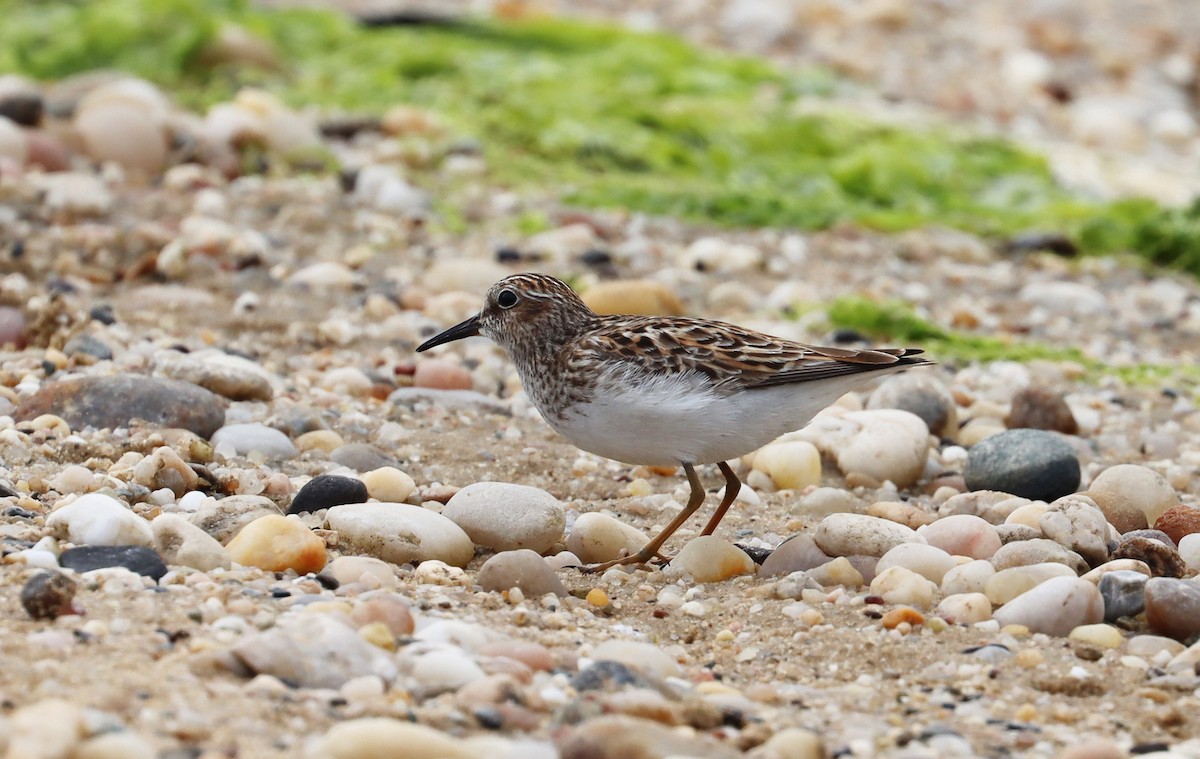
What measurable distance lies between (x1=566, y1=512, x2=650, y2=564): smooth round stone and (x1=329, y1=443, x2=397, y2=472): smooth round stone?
101cm

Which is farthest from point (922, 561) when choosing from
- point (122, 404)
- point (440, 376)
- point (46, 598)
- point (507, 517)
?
point (122, 404)

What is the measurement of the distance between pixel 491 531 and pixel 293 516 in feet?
2.41

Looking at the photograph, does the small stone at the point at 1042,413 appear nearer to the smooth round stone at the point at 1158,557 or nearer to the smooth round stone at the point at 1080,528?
the smooth round stone at the point at 1080,528

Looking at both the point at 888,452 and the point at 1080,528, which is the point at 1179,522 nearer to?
the point at 1080,528

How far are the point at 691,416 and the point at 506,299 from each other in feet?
4.06

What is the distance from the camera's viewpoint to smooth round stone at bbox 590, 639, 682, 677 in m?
4.29

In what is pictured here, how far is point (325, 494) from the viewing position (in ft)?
18.2

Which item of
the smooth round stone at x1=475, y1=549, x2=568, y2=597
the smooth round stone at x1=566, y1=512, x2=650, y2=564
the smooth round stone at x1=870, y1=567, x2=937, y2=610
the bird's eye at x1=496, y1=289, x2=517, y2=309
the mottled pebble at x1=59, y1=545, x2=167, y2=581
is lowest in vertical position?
the smooth round stone at x1=566, y1=512, x2=650, y2=564

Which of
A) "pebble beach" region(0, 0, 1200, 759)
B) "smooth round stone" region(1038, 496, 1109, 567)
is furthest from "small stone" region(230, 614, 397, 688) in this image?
"smooth round stone" region(1038, 496, 1109, 567)

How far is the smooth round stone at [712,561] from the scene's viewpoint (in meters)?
5.42

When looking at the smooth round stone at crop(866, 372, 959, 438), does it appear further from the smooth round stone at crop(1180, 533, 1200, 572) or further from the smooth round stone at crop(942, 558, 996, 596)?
the smooth round stone at crop(942, 558, 996, 596)

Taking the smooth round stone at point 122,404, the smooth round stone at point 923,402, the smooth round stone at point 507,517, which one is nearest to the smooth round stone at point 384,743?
the smooth round stone at point 507,517

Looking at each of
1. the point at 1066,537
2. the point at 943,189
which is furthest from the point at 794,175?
the point at 1066,537

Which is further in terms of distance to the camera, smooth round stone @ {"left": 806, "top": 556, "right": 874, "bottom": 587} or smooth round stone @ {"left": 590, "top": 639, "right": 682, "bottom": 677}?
smooth round stone @ {"left": 806, "top": 556, "right": 874, "bottom": 587}
